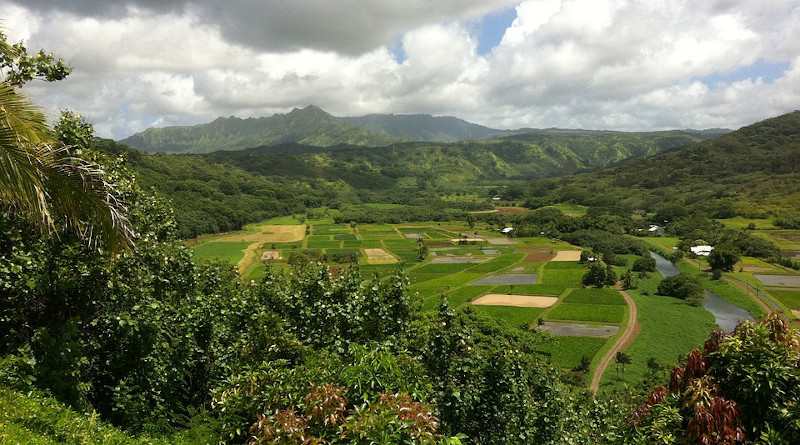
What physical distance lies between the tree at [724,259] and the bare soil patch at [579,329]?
41.7 metres

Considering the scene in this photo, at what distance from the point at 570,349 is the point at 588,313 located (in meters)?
15.0

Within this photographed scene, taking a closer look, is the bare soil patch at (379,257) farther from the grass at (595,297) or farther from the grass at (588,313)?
the grass at (588,313)

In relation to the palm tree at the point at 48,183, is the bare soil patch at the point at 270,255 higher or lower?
lower

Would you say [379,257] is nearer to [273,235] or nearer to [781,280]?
[273,235]

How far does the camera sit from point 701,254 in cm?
9544

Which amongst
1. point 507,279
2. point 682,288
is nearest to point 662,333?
point 682,288

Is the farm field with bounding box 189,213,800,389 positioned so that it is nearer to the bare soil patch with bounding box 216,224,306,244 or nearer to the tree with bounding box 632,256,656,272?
the bare soil patch with bounding box 216,224,306,244

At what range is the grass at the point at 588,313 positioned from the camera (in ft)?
205

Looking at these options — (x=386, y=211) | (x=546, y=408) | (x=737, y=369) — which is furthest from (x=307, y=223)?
(x=737, y=369)

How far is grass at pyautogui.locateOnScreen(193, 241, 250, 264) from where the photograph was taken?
94375 mm

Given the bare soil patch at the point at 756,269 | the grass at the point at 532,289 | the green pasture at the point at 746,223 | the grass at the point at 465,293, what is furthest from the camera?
the green pasture at the point at 746,223

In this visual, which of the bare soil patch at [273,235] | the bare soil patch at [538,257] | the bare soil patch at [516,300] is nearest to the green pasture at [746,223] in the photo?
the bare soil patch at [538,257]

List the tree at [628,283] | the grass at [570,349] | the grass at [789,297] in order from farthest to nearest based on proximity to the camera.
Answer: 1. the tree at [628,283]
2. the grass at [789,297]
3. the grass at [570,349]

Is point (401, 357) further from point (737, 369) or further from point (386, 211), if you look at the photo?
point (386, 211)
